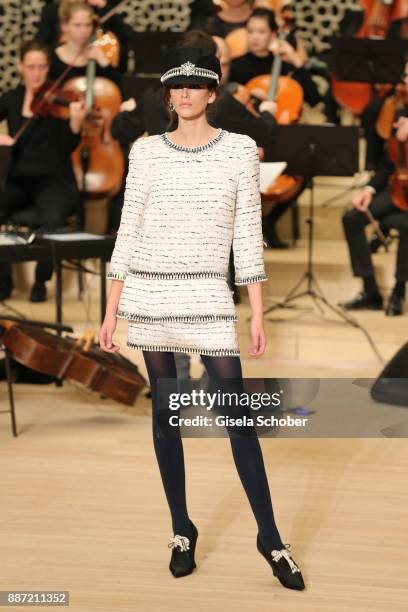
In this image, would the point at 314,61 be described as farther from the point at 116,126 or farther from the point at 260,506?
the point at 260,506

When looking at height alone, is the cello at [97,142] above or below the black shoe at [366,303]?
above

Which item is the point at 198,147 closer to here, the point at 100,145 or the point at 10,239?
the point at 10,239

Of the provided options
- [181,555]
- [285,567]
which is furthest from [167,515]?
[285,567]

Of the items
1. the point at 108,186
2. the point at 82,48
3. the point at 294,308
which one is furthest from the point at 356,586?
the point at 82,48

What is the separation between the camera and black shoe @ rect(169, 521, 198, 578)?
2.94 metres

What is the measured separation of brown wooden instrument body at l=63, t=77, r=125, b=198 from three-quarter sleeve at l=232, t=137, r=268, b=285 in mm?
3865

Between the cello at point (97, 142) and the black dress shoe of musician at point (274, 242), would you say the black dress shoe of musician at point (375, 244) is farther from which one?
the cello at point (97, 142)

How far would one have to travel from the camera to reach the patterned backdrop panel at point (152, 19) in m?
8.50

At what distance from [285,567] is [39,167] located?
389cm

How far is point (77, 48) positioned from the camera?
6.76 meters

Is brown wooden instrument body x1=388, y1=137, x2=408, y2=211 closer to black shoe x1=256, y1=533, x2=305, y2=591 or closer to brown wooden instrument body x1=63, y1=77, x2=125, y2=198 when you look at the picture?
brown wooden instrument body x1=63, y1=77, x2=125, y2=198

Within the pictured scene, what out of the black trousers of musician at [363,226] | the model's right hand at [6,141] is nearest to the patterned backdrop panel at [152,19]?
the black trousers of musician at [363,226]

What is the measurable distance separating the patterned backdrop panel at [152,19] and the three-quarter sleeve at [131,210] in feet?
19.6

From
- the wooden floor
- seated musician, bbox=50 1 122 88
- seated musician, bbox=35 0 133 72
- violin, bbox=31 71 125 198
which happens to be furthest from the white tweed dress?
seated musician, bbox=35 0 133 72
